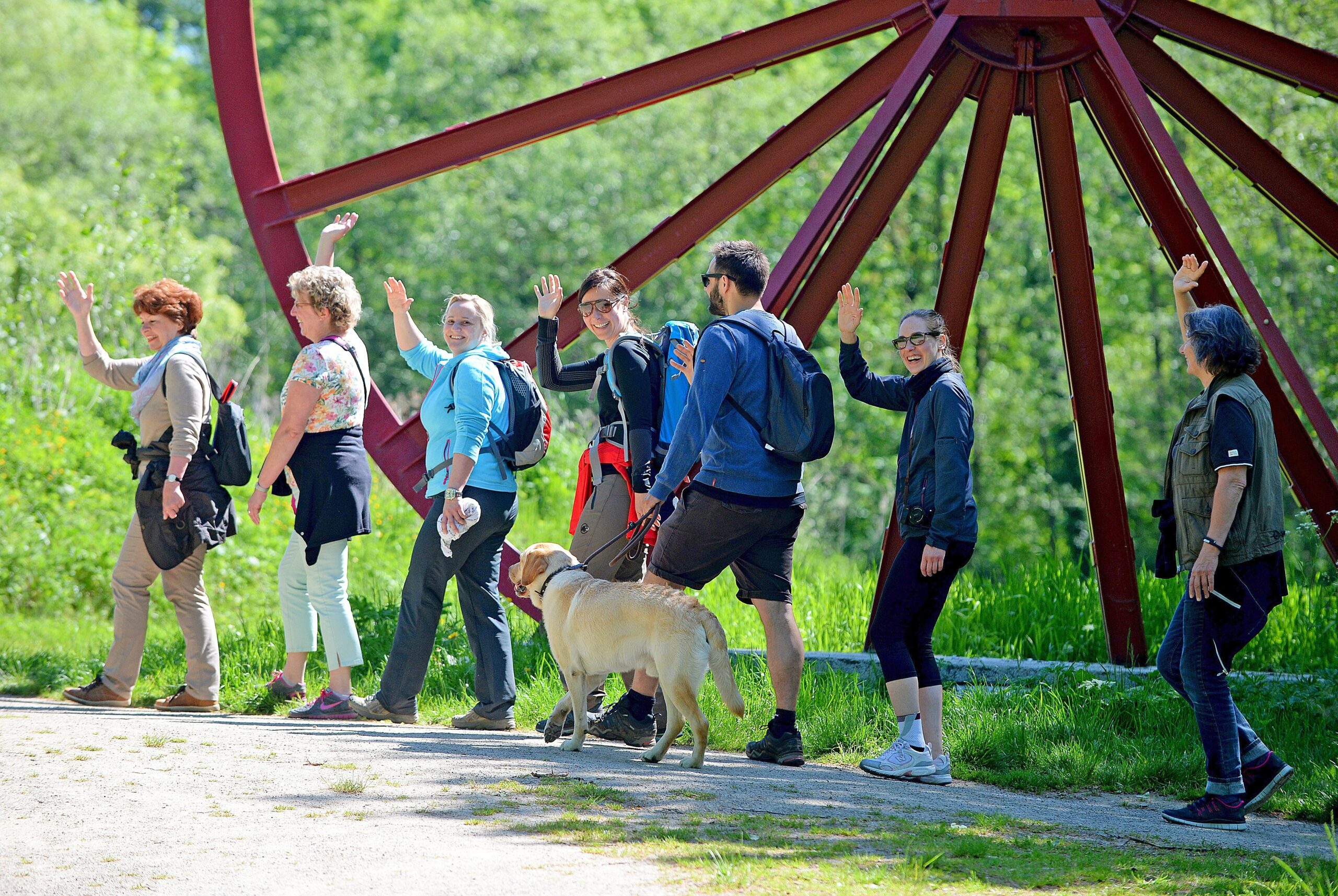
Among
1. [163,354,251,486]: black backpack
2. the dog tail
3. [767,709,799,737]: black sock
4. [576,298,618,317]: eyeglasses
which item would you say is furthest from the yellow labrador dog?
[163,354,251,486]: black backpack

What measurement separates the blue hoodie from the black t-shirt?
8.29 ft

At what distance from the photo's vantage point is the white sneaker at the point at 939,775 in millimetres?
4387

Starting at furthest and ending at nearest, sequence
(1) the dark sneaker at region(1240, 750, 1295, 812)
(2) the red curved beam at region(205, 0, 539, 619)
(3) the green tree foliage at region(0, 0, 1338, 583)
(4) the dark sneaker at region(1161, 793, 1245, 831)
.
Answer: (3) the green tree foliage at region(0, 0, 1338, 583) → (2) the red curved beam at region(205, 0, 539, 619) → (1) the dark sneaker at region(1240, 750, 1295, 812) → (4) the dark sneaker at region(1161, 793, 1245, 831)

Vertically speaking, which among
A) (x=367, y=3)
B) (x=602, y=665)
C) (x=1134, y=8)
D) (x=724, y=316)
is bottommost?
(x=602, y=665)

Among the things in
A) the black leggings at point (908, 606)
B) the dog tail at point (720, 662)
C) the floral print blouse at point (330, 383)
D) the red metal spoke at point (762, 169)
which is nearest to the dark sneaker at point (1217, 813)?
the black leggings at point (908, 606)

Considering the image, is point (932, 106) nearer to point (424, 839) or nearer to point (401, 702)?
point (401, 702)

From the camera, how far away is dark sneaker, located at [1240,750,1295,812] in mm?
4086

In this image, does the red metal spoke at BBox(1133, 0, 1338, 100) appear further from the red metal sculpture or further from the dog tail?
the dog tail

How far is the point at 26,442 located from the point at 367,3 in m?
27.2

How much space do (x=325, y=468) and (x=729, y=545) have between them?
5.75 ft

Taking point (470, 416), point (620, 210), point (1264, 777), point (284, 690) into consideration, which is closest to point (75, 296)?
point (284, 690)

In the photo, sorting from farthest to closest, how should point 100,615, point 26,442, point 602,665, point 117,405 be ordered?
point 117,405, point 26,442, point 100,615, point 602,665

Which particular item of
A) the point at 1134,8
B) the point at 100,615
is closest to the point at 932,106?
the point at 1134,8

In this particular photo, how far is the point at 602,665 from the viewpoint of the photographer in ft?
14.4
